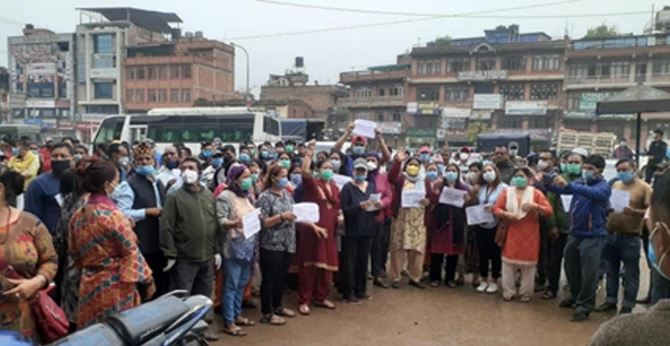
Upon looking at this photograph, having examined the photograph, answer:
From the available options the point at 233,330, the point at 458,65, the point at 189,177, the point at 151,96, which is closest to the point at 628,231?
the point at 233,330

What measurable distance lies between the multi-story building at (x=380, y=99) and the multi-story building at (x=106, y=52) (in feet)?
71.0

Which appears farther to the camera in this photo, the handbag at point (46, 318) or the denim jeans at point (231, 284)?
the denim jeans at point (231, 284)

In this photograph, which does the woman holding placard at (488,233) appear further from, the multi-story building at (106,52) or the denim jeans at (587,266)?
the multi-story building at (106,52)

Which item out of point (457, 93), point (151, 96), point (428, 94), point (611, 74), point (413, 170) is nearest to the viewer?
point (413, 170)

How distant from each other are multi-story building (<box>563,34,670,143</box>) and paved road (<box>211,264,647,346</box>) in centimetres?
4108

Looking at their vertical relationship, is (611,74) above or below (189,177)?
Answer: above

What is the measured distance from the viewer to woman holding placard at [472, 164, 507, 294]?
6762mm

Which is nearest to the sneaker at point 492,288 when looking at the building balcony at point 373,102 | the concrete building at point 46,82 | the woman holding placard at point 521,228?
the woman holding placard at point 521,228

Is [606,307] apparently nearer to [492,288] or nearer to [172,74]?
[492,288]

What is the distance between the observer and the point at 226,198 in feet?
16.7

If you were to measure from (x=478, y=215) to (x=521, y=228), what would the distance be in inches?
22.4

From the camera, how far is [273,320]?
Answer: 5453 millimetres

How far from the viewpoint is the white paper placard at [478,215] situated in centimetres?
668

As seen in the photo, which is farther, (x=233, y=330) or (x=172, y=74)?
(x=172, y=74)
